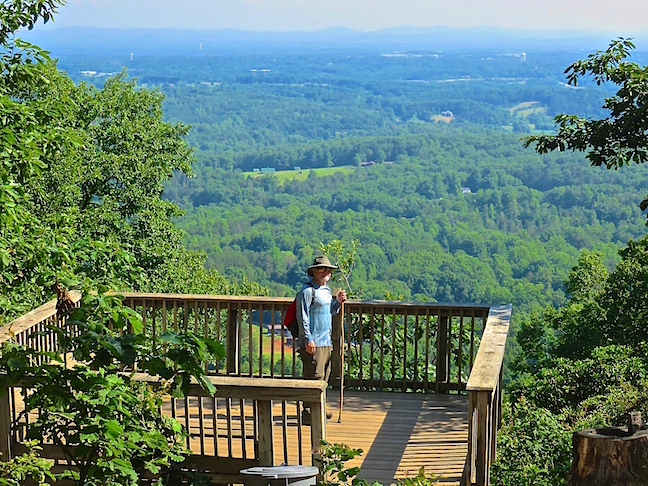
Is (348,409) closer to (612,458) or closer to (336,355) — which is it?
(336,355)

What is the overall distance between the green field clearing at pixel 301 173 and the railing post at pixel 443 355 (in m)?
125

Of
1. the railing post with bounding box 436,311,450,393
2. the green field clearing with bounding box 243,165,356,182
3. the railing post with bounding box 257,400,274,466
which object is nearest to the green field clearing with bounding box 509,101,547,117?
the green field clearing with bounding box 243,165,356,182

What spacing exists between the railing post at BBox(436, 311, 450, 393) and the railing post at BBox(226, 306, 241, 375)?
1740 mm

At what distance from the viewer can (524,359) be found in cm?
1862

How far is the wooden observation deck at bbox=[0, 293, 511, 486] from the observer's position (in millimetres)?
5320

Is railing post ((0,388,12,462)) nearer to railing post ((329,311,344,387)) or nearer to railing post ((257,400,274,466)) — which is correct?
→ railing post ((257,400,274,466))

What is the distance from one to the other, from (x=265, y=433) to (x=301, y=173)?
135 metres

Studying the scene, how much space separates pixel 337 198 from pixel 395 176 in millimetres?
15681

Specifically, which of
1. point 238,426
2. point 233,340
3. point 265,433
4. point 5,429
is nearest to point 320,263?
point 238,426

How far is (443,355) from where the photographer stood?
7.89m

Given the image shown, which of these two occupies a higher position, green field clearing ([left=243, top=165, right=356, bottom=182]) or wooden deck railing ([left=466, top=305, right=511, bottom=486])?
wooden deck railing ([left=466, top=305, right=511, bottom=486])

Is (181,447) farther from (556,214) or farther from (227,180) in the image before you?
(227,180)

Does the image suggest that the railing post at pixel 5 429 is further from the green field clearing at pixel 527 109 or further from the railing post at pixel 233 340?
the green field clearing at pixel 527 109

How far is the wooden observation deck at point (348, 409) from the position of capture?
532cm
